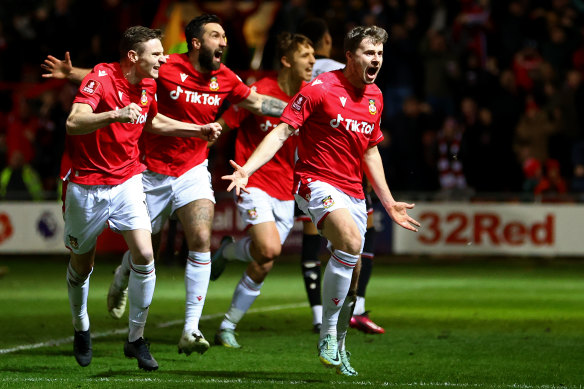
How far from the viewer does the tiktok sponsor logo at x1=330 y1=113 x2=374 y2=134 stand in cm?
730

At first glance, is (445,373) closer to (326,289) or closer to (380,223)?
(326,289)

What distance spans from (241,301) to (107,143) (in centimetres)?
231

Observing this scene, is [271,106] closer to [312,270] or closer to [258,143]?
[258,143]

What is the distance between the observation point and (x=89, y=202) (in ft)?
24.5

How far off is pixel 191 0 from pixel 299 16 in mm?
2381

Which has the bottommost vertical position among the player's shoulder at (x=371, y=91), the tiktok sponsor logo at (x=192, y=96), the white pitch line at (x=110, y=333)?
the white pitch line at (x=110, y=333)

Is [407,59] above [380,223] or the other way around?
above

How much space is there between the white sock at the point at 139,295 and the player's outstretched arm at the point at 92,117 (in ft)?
3.67

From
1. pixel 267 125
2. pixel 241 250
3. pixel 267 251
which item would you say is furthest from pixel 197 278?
pixel 267 125

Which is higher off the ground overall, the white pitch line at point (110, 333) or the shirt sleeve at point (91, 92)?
the shirt sleeve at point (91, 92)

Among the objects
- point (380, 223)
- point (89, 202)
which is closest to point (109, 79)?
point (89, 202)

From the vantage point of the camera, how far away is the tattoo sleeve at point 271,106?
29.8 feet

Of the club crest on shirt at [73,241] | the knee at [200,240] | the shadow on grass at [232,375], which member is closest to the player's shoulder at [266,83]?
the knee at [200,240]

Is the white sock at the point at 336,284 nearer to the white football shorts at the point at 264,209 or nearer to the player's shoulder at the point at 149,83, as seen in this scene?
the player's shoulder at the point at 149,83
